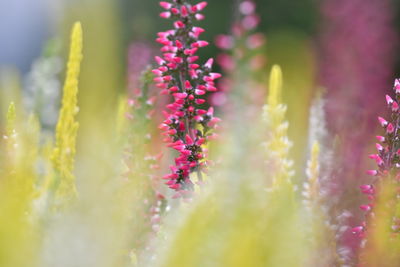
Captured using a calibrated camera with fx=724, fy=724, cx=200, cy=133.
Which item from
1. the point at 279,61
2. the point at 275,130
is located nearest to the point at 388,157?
the point at 275,130

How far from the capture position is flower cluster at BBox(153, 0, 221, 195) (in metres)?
0.70

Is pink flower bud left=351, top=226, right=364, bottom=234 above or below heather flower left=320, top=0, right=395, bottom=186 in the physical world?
below

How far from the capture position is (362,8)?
2.54 m

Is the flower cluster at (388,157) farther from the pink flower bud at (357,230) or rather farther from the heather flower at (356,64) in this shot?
the heather flower at (356,64)

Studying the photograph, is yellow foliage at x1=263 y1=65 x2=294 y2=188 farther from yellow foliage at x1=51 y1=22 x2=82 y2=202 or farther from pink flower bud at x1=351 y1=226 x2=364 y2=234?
yellow foliage at x1=51 y1=22 x2=82 y2=202

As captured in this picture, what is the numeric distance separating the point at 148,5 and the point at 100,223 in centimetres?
456

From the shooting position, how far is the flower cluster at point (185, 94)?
697 millimetres

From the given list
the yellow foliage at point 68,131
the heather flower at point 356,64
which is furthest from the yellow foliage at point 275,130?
the heather flower at point 356,64

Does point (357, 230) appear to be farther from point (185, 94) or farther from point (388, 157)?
point (185, 94)

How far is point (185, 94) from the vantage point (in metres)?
0.70

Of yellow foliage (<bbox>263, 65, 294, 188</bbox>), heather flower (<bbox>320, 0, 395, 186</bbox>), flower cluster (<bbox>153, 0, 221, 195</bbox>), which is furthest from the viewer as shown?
heather flower (<bbox>320, 0, 395, 186</bbox>)

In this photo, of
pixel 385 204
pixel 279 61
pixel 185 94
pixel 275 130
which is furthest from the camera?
pixel 279 61

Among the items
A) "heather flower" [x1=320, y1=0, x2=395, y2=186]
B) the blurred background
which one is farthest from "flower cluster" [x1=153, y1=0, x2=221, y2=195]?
"heather flower" [x1=320, y1=0, x2=395, y2=186]

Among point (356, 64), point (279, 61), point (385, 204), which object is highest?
point (279, 61)
